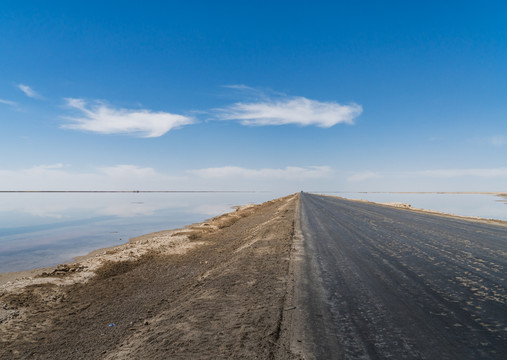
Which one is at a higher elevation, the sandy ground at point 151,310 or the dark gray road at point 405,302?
the dark gray road at point 405,302

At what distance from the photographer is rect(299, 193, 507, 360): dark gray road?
11.6 ft

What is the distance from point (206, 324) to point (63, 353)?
2.59m

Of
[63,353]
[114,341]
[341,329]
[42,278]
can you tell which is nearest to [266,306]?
[341,329]

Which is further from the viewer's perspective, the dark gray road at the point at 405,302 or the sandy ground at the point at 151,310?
the sandy ground at the point at 151,310

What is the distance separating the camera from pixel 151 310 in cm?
598

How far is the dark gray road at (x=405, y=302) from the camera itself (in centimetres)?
354

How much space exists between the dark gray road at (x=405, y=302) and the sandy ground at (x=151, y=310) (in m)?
0.76

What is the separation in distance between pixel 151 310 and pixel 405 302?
17.8 feet

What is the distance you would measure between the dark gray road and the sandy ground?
0.76m

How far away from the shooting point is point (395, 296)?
5332 mm

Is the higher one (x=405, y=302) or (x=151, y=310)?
(x=405, y=302)

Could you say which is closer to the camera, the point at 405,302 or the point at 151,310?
the point at 405,302

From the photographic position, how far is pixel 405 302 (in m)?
5.03

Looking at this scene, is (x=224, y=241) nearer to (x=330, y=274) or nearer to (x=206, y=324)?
(x=330, y=274)
